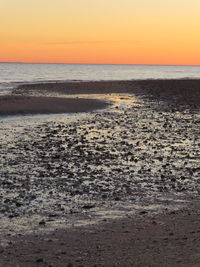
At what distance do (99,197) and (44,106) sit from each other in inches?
1183

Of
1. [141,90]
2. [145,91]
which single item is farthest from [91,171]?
[141,90]

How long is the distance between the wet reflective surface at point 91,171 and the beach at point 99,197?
1.2 inches

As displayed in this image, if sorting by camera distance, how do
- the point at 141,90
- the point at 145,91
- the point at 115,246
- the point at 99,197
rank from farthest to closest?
the point at 141,90
the point at 145,91
the point at 99,197
the point at 115,246

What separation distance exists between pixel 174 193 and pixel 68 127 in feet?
53.9

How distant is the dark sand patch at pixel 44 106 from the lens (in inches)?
1549

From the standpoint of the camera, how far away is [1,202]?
→ 43.1 ft

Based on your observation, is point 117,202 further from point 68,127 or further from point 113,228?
point 68,127

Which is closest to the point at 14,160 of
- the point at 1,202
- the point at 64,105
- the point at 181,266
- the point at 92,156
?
the point at 92,156

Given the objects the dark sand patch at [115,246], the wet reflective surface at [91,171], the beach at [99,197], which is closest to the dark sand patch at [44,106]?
the wet reflective surface at [91,171]

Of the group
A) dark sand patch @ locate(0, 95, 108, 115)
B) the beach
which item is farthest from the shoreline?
the beach

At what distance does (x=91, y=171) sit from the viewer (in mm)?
17156

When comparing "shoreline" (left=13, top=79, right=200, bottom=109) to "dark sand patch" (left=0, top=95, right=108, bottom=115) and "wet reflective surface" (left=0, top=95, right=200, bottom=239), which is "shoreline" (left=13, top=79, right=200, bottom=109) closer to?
"dark sand patch" (left=0, top=95, right=108, bottom=115)

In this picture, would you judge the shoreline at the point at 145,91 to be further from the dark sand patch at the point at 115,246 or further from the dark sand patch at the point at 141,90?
the dark sand patch at the point at 115,246

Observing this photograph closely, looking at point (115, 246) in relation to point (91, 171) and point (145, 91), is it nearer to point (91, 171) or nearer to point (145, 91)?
point (91, 171)
